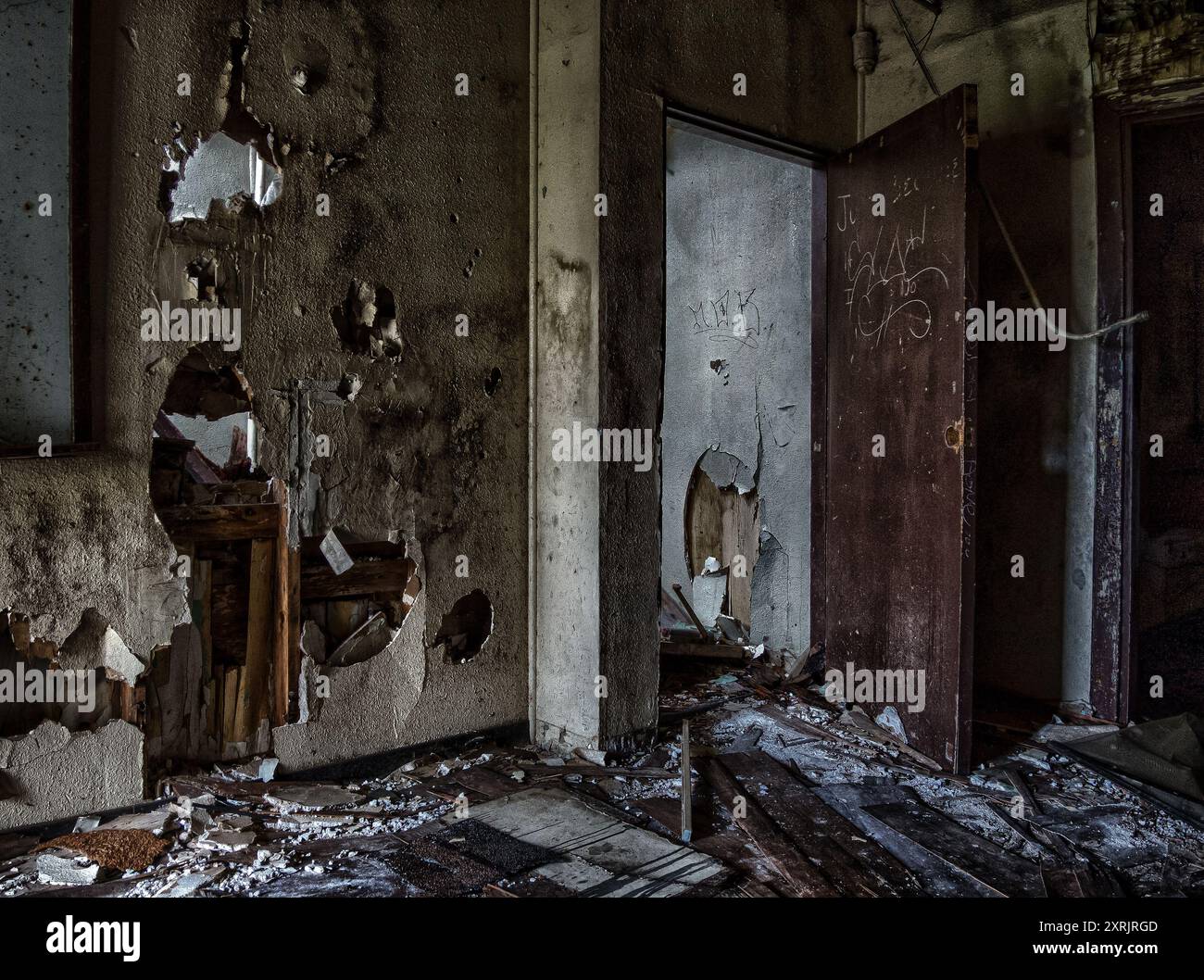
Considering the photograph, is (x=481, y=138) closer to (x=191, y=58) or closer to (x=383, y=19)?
(x=383, y=19)

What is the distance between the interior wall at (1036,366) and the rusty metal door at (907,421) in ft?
1.90

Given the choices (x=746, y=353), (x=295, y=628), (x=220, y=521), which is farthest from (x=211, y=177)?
(x=746, y=353)

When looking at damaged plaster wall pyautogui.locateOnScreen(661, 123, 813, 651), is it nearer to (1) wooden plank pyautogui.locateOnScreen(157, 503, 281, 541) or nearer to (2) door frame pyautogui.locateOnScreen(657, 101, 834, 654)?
(2) door frame pyautogui.locateOnScreen(657, 101, 834, 654)

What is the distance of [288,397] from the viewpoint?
9.06 ft

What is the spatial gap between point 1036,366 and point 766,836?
241 cm

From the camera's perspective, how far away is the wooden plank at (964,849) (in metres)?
2.26

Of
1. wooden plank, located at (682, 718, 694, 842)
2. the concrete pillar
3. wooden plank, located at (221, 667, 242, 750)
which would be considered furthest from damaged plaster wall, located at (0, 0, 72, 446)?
wooden plank, located at (682, 718, 694, 842)

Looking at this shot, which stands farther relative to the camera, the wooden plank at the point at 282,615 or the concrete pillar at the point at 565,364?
the concrete pillar at the point at 565,364

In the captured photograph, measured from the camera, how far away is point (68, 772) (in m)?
2.43

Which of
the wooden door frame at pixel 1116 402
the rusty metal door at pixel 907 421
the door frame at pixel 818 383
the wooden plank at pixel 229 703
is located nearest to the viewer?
the wooden plank at pixel 229 703

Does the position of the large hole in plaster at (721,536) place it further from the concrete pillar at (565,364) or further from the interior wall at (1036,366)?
the concrete pillar at (565,364)

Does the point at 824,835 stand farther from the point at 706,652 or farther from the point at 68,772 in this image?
the point at 68,772

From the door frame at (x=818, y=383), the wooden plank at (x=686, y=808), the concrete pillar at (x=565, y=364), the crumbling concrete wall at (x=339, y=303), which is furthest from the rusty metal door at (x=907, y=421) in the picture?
the crumbling concrete wall at (x=339, y=303)

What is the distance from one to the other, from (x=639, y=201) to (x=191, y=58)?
154cm
